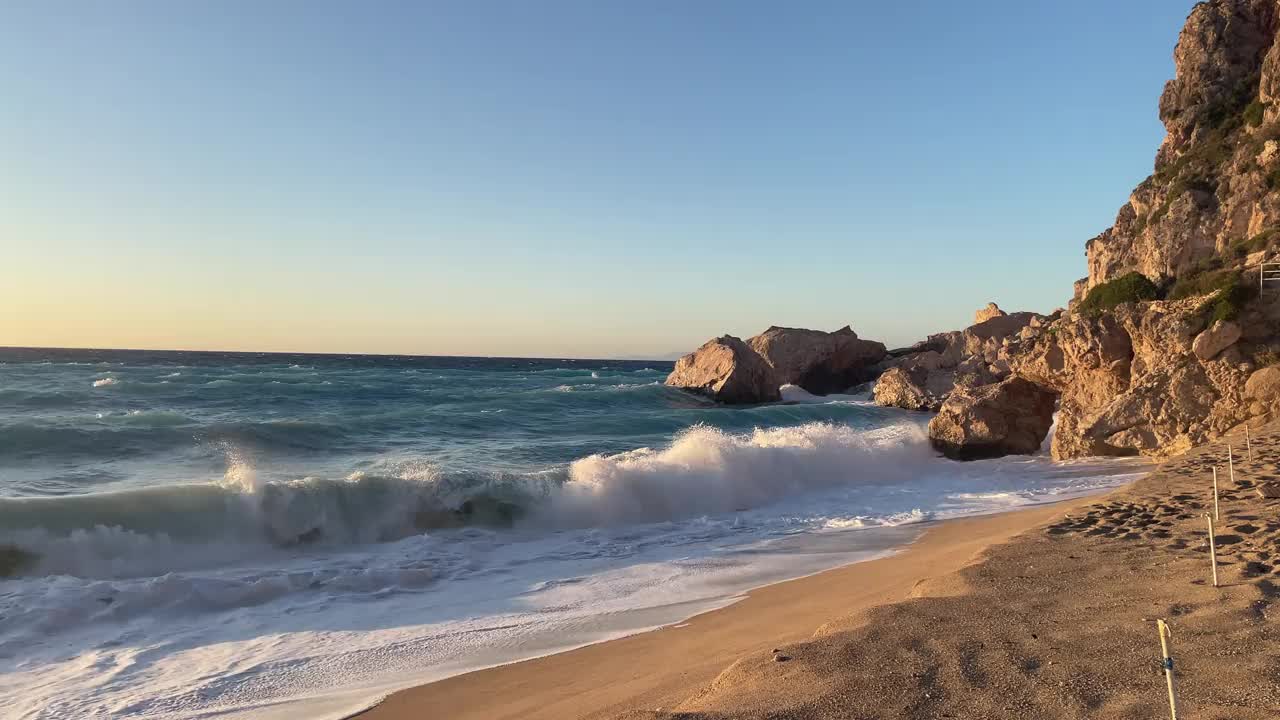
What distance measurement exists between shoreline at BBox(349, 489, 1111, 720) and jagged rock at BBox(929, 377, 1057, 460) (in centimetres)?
960

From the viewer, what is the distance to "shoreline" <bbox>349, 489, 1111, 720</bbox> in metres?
4.75

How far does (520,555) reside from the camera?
9875 mm

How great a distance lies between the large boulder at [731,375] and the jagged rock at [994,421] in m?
17.6

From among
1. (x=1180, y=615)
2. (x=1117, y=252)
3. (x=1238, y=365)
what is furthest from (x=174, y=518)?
(x=1117, y=252)

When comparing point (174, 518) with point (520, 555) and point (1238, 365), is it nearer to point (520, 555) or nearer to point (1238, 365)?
point (520, 555)

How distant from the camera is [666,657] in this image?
18.2 feet

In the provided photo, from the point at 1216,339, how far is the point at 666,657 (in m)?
12.4

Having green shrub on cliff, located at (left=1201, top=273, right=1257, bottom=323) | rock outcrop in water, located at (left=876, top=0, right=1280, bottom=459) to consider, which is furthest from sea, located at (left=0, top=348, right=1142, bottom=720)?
green shrub on cliff, located at (left=1201, top=273, right=1257, bottom=323)

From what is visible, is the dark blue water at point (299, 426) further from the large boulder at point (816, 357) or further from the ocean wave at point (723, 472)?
the large boulder at point (816, 357)

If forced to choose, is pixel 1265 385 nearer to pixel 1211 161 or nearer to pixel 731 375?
pixel 1211 161

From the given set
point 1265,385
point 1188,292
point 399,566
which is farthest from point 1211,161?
point 399,566

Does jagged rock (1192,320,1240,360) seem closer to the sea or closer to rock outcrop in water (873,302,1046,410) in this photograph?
the sea

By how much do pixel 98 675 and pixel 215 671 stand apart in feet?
2.94

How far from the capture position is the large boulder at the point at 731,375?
35219 mm
